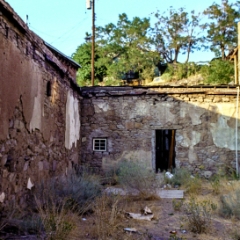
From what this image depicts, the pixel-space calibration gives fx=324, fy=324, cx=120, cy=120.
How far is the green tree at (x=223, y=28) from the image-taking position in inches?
1028

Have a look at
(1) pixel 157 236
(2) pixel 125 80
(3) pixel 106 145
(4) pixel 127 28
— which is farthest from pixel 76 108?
(4) pixel 127 28

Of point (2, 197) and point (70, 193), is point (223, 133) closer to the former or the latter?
point (70, 193)

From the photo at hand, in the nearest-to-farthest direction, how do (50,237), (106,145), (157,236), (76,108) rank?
1. (50,237)
2. (157,236)
3. (76,108)
4. (106,145)

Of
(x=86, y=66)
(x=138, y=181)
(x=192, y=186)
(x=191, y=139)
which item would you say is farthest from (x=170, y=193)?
(x=86, y=66)

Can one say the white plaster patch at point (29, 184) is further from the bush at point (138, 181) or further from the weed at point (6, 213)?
the bush at point (138, 181)

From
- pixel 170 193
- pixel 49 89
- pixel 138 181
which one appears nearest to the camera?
Result: pixel 49 89

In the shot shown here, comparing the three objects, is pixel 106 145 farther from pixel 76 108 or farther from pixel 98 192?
pixel 98 192

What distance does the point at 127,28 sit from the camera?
94.8 ft

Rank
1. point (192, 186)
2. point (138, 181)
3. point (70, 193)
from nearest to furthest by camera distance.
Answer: point (70, 193), point (138, 181), point (192, 186)

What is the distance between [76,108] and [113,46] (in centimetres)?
1773

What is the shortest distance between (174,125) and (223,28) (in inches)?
724

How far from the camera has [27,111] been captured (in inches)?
225

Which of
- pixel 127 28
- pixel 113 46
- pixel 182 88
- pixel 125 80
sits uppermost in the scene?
pixel 127 28

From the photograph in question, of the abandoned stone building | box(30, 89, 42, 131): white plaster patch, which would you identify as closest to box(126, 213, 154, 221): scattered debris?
box(30, 89, 42, 131): white plaster patch
